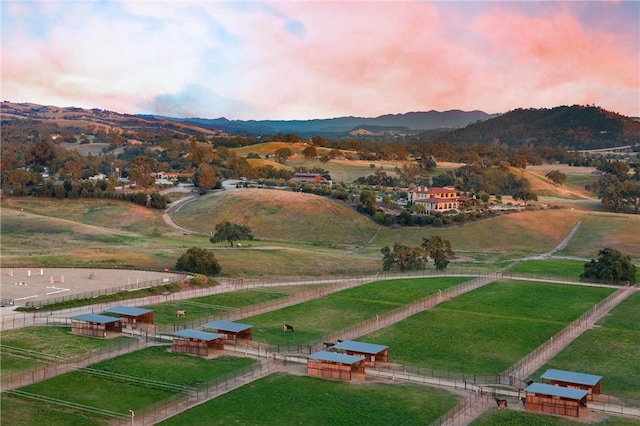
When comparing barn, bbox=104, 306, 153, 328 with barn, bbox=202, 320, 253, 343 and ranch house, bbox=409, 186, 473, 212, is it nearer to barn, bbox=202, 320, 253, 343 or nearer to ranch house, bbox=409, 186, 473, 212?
barn, bbox=202, 320, 253, 343

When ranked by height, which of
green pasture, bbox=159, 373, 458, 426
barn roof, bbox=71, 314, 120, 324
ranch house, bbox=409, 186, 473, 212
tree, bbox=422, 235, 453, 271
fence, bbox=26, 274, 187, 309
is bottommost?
green pasture, bbox=159, 373, 458, 426

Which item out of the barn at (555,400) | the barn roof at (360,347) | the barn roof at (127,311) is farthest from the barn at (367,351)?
the barn roof at (127,311)

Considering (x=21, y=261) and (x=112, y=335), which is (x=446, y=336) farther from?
(x=21, y=261)

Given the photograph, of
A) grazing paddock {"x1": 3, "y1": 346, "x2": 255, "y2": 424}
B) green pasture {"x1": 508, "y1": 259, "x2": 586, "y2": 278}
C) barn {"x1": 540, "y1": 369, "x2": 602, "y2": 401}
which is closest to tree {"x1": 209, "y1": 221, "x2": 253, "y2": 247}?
green pasture {"x1": 508, "y1": 259, "x2": 586, "y2": 278}

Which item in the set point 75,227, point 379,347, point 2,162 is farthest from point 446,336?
point 2,162

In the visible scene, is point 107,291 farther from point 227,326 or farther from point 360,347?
point 360,347

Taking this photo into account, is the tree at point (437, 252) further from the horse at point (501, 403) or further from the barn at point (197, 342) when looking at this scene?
the horse at point (501, 403)
